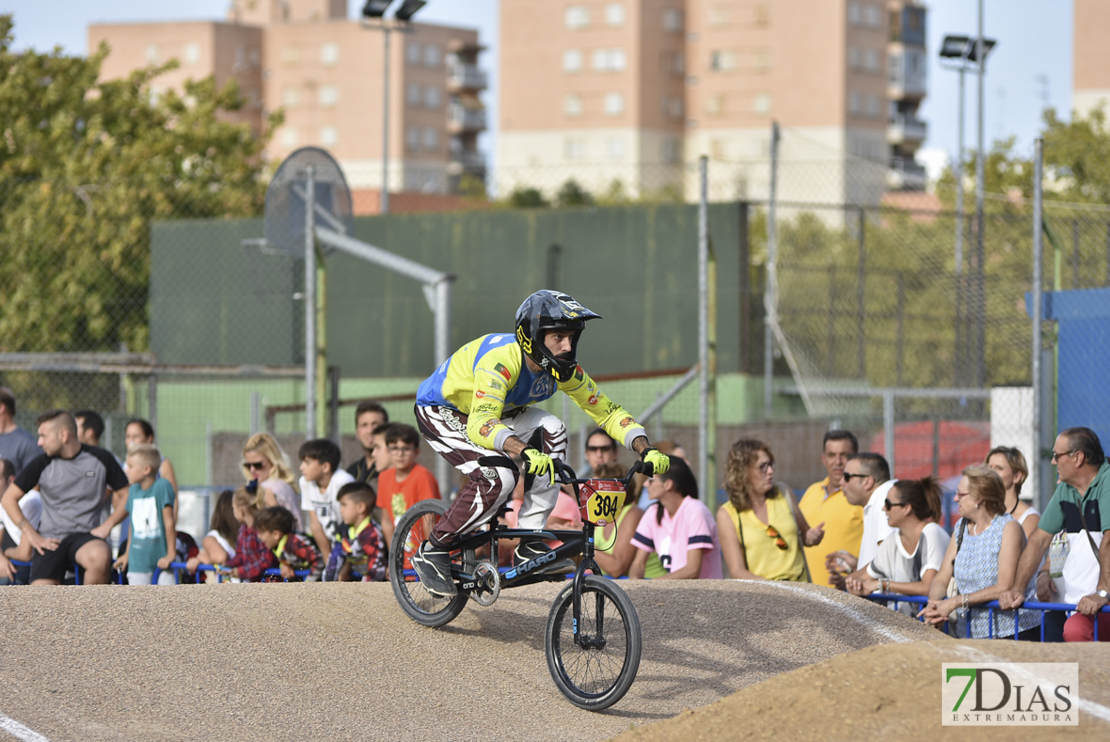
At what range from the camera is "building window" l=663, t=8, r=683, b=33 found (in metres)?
76.5

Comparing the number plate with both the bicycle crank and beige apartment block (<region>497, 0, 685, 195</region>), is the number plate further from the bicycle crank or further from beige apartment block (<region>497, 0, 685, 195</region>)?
beige apartment block (<region>497, 0, 685, 195</region>)

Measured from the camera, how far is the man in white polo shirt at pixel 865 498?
824cm

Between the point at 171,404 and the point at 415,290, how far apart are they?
445 cm

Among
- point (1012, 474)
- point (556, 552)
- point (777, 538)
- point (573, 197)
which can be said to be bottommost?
point (777, 538)

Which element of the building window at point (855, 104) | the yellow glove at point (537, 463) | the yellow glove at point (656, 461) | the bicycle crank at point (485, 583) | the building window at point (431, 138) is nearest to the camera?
the yellow glove at point (537, 463)

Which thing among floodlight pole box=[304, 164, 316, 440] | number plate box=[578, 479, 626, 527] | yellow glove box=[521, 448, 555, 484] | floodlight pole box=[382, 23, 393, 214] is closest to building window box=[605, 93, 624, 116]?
floodlight pole box=[382, 23, 393, 214]

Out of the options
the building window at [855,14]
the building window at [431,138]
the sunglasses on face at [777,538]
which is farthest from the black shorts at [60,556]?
the building window at [431,138]

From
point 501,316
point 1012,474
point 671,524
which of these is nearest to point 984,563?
point 1012,474

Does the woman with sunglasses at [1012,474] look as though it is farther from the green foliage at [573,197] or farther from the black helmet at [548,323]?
A: the green foliage at [573,197]

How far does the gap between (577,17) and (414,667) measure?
2887 inches

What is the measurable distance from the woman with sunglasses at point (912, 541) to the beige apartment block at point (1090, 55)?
42548 mm

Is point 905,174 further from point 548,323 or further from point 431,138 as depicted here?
point 431,138

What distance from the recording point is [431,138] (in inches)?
3366

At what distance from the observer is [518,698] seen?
638cm
